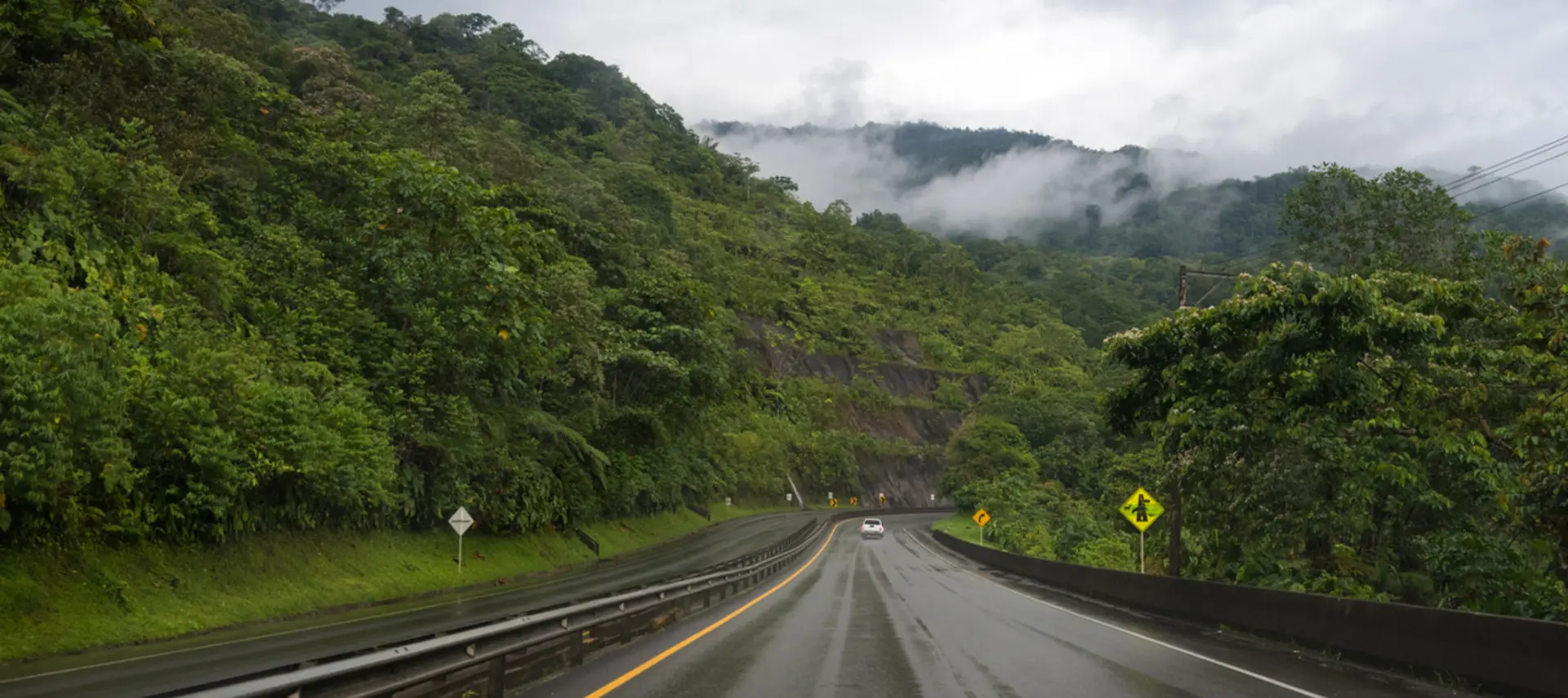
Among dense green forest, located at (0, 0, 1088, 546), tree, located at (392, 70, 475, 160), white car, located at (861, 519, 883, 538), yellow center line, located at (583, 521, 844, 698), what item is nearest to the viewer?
yellow center line, located at (583, 521, 844, 698)

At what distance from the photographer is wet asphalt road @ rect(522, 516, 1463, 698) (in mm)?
10852

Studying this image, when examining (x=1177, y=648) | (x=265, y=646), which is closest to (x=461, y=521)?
(x=265, y=646)

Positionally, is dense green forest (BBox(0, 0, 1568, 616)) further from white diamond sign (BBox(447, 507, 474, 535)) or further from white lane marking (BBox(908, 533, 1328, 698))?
white lane marking (BBox(908, 533, 1328, 698))

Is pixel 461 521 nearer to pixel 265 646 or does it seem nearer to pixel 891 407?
pixel 265 646

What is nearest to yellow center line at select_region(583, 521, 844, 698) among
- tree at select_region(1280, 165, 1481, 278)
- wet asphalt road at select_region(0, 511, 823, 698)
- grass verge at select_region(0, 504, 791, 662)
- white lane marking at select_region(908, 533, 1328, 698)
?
wet asphalt road at select_region(0, 511, 823, 698)

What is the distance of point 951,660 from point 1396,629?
5.70 m

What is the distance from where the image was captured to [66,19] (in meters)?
21.7

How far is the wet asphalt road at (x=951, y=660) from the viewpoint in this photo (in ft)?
35.6

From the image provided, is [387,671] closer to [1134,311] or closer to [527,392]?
[527,392]

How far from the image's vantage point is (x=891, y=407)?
122m

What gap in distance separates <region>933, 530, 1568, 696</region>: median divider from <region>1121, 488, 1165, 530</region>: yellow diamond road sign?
146 inches

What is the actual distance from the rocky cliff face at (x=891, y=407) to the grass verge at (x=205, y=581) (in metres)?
76.1

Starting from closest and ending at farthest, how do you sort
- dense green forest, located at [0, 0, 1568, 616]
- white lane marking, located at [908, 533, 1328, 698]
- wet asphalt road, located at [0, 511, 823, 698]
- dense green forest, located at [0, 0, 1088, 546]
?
white lane marking, located at [908, 533, 1328, 698]
wet asphalt road, located at [0, 511, 823, 698]
dense green forest, located at [0, 0, 1568, 616]
dense green forest, located at [0, 0, 1088, 546]

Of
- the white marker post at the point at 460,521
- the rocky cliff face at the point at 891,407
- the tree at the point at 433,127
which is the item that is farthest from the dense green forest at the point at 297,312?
the rocky cliff face at the point at 891,407
